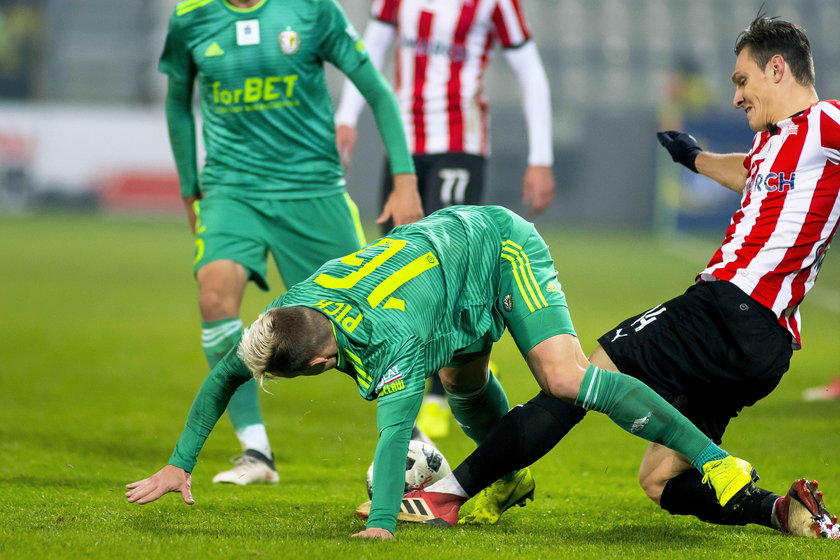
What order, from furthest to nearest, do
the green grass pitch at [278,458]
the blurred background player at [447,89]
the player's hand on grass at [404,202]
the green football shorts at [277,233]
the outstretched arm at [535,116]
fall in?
1. the blurred background player at [447,89]
2. the outstretched arm at [535,116]
3. the green football shorts at [277,233]
4. the player's hand on grass at [404,202]
5. the green grass pitch at [278,458]

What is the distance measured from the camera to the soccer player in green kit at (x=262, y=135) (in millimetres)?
5180

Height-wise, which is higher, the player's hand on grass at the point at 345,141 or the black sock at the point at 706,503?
the player's hand on grass at the point at 345,141

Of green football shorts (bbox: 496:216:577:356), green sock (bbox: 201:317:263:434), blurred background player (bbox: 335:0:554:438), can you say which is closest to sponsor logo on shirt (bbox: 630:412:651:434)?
green football shorts (bbox: 496:216:577:356)

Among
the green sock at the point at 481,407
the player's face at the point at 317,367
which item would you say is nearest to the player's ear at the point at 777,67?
the green sock at the point at 481,407

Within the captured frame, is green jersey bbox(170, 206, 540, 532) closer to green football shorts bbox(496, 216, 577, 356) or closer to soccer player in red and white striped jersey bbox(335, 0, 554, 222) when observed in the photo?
green football shorts bbox(496, 216, 577, 356)

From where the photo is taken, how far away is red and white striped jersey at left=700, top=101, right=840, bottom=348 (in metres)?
3.96

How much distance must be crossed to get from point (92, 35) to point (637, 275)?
65.9ft

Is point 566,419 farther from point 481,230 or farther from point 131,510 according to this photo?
point 131,510

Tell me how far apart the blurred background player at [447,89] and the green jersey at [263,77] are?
934mm

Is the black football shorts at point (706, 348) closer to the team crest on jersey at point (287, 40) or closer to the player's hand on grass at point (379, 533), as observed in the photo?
the player's hand on grass at point (379, 533)

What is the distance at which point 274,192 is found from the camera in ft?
17.5

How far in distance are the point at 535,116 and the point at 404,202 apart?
161 cm

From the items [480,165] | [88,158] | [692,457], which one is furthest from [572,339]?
[88,158]

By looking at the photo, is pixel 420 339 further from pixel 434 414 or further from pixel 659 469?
pixel 434 414
